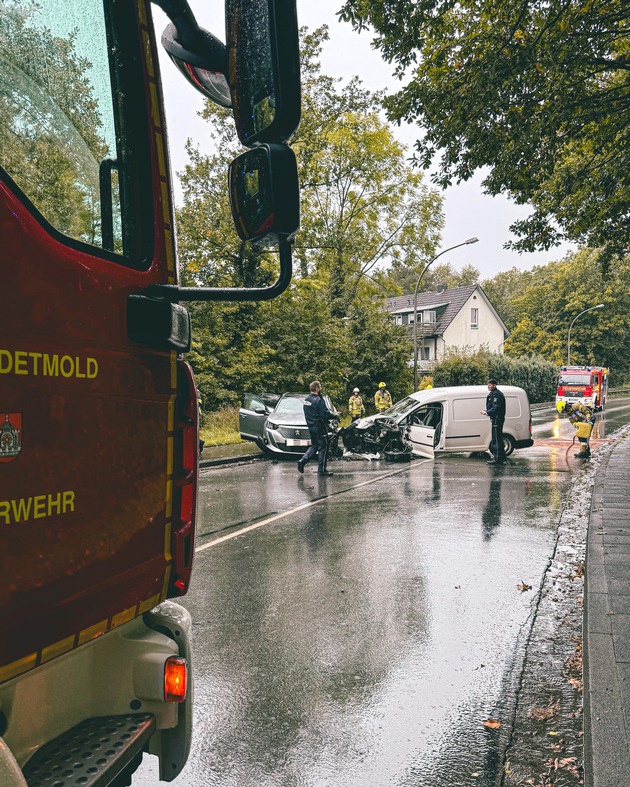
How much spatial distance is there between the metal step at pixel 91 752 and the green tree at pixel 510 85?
9761 mm

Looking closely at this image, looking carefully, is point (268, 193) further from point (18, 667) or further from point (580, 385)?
point (580, 385)

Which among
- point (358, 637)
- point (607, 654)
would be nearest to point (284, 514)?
point (358, 637)

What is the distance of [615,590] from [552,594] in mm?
715

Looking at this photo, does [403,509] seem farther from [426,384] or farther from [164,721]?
[426,384]

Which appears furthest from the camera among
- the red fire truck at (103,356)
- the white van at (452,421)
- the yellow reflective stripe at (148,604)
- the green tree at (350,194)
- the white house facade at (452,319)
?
the white house facade at (452,319)

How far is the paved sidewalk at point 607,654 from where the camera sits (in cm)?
327

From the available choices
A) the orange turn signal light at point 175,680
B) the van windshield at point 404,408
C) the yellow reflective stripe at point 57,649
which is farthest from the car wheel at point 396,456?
the yellow reflective stripe at point 57,649

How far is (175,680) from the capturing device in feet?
7.63

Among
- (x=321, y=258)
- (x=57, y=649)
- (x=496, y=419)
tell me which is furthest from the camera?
(x=321, y=258)

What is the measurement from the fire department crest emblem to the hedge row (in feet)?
126

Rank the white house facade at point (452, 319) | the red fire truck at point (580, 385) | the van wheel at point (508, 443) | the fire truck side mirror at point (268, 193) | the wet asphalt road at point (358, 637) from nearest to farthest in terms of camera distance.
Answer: the fire truck side mirror at point (268, 193) → the wet asphalt road at point (358, 637) → the van wheel at point (508, 443) → the red fire truck at point (580, 385) → the white house facade at point (452, 319)

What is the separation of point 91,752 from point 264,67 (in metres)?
2.01

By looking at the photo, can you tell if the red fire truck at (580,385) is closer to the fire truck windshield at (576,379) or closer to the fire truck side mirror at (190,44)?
the fire truck windshield at (576,379)

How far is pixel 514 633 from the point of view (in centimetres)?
545
